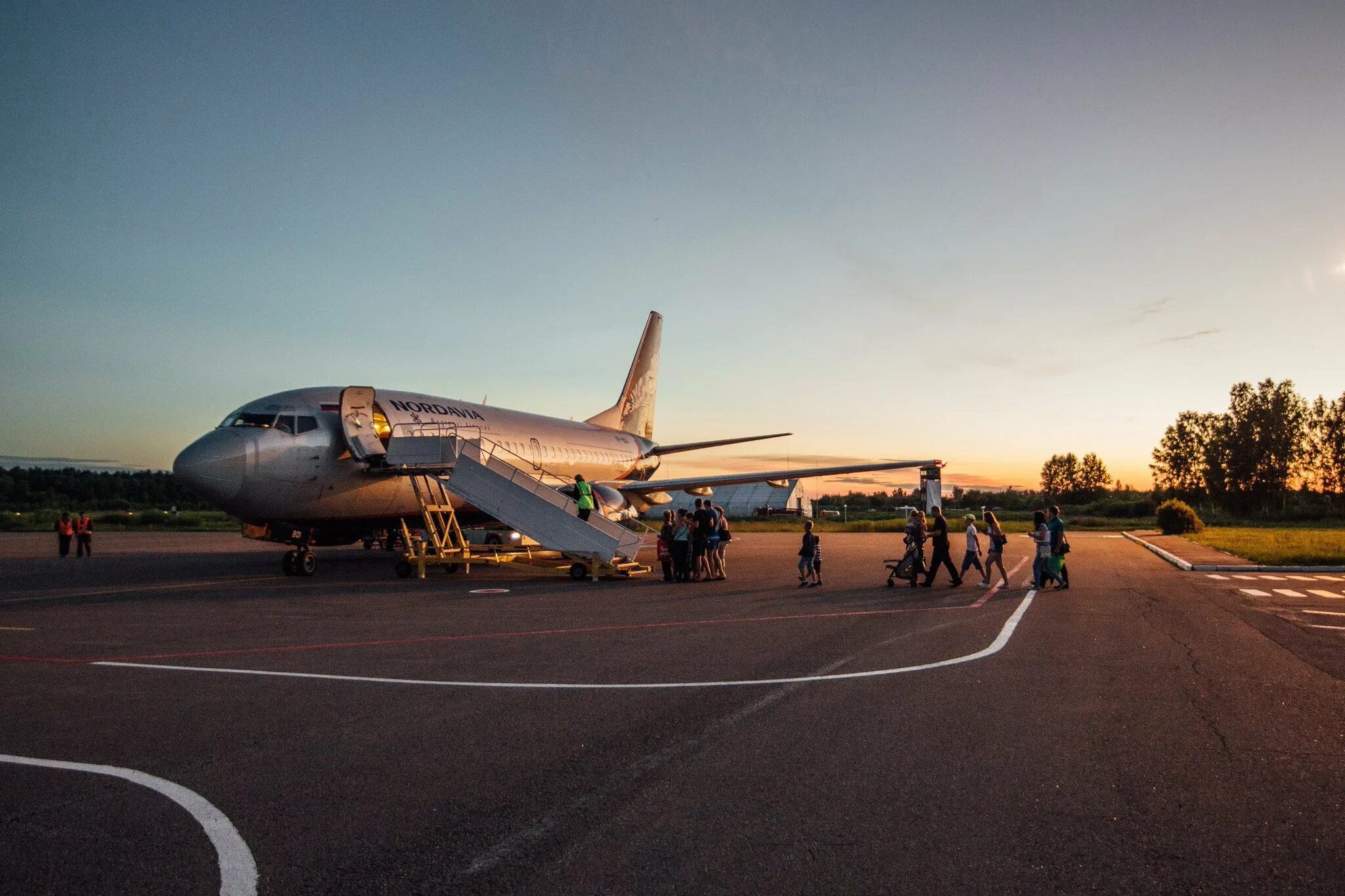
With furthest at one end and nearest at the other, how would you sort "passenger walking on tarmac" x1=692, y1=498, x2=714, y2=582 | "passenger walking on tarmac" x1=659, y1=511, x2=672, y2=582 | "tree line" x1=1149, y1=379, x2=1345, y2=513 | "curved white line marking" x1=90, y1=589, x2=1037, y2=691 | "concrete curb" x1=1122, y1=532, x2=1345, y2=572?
"tree line" x1=1149, y1=379, x2=1345, y2=513 < "concrete curb" x1=1122, y1=532, x2=1345, y2=572 < "passenger walking on tarmac" x1=659, y1=511, x2=672, y2=582 < "passenger walking on tarmac" x1=692, y1=498, x2=714, y2=582 < "curved white line marking" x1=90, y1=589, x2=1037, y2=691

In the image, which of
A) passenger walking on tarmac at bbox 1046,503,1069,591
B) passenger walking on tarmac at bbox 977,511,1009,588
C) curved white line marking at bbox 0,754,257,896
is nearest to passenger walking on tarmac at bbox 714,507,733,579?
passenger walking on tarmac at bbox 977,511,1009,588

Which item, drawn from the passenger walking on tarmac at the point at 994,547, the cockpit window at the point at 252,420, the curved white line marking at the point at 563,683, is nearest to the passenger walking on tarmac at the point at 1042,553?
the passenger walking on tarmac at the point at 994,547

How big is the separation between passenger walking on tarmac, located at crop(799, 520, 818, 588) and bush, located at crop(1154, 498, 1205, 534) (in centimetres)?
3644

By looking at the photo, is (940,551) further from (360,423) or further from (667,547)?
(360,423)

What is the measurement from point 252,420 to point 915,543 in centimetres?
1491

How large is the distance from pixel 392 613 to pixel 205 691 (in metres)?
5.71

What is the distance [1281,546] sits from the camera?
2895 centimetres

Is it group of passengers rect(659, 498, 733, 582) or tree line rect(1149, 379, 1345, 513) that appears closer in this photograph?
group of passengers rect(659, 498, 733, 582)

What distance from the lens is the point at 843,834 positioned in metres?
4.07

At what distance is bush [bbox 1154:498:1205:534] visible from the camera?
4484 centimetres

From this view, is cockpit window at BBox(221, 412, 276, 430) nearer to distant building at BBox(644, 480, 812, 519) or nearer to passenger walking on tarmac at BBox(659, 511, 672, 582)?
passenger walking on tarmac at BBox(659, 511, 672, 582)

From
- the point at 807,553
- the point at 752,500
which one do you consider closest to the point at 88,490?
the point at 752,500

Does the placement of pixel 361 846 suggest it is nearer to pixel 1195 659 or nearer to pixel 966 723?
pixel 966 723

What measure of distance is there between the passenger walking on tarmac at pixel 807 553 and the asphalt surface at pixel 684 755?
531 centimetres
